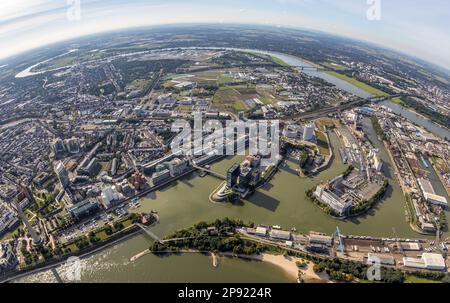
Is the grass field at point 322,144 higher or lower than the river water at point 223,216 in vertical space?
higher

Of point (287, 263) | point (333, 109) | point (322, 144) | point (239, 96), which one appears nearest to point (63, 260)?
point (287, 263)

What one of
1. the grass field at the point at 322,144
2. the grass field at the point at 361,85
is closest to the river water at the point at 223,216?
the grass field at the point at 322,144

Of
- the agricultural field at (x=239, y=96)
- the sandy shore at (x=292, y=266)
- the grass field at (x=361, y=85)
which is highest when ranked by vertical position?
the agricultural field at (x=239, y=96)

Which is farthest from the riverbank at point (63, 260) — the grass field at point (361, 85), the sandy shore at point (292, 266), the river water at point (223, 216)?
the grass field at point (361, 85)

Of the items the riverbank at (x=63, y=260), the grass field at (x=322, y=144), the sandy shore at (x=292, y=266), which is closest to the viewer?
the sandy shore at (x=292, y=266)

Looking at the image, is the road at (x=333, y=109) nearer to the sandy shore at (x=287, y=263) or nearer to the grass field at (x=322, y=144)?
the grass field at (x=322, y=144)

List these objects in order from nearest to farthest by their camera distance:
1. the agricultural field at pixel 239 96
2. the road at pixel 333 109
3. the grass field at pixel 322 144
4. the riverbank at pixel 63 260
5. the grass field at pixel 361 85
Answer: the riverbank at pixel 63 260 → the grass field at pixel 322 144 → the road at pixel 333 109 → the agricultural field at pixel 239 96 → the grass field at pixel 361 85

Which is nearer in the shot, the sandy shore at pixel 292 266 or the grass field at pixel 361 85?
the sandy shore at pixel 292 266

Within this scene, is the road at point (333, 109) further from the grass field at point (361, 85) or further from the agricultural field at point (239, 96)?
the agricultural field at point (239, 96)

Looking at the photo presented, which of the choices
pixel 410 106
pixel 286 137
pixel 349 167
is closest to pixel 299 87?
pixel 410 106

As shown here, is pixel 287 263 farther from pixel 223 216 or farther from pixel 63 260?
pixel 63 260
